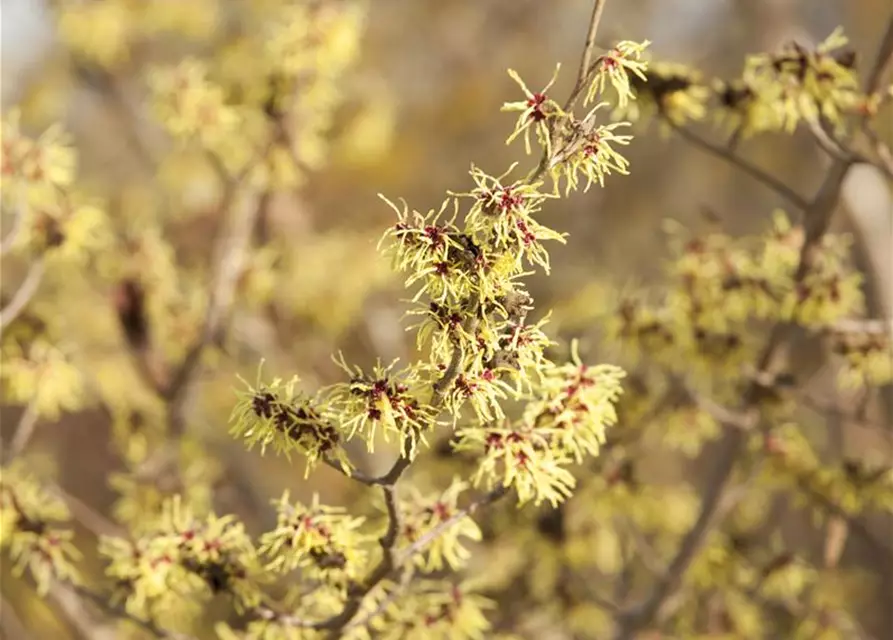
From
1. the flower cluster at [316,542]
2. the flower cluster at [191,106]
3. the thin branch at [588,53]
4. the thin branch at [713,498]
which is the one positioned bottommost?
the flower cluster at [316,542]

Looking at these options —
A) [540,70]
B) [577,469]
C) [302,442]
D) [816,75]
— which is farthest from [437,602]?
[540,70]

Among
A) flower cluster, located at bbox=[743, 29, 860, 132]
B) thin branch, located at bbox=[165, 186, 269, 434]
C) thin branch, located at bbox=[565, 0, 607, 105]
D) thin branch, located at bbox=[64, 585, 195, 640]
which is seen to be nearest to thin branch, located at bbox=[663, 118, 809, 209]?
flower cluster, located at bbox=[743, 29, 860, 132]

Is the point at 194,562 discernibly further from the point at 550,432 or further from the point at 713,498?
the point at 713,498

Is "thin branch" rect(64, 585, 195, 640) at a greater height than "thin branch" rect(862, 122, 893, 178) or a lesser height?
lesser

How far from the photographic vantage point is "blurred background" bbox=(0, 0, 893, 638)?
4680 mm

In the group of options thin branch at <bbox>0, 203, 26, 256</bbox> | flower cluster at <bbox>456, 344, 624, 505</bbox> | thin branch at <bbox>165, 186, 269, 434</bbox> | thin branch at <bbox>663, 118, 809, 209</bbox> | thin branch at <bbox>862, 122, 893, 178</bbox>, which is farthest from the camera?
thin branch at <bbox>165, 186, 269, 434</bbox>

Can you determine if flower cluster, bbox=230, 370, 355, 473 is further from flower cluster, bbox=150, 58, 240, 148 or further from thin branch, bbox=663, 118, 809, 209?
flower cluster, bbox=150, 58, 240, 148

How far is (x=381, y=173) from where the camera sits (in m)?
8.44

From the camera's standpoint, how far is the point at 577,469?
10.1 feet

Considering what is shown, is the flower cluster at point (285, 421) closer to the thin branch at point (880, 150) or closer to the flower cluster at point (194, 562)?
→ the flower cluster at point (194, 562)

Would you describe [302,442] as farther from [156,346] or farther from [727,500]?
[156,346]

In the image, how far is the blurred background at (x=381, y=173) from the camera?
15.4 ft

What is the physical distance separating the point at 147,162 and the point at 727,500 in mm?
3836

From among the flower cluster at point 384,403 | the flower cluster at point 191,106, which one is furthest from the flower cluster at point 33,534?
the flower cluster at point 191,106
